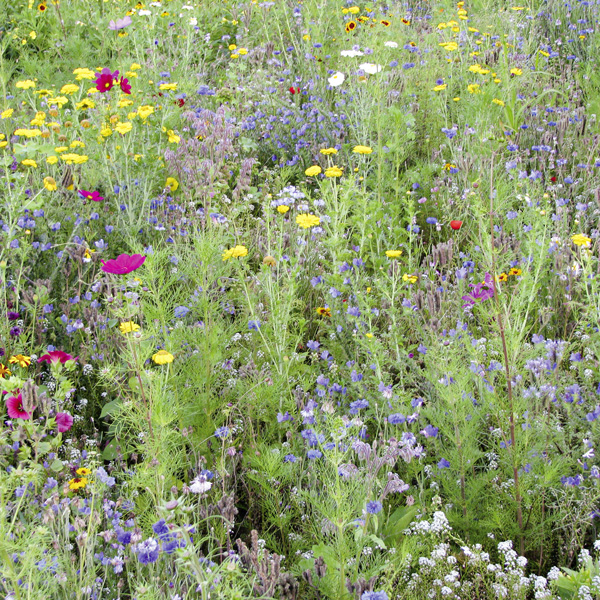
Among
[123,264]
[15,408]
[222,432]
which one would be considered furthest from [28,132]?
[222,432]

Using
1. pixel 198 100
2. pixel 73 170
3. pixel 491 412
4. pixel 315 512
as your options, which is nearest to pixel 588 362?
pixel 491 412

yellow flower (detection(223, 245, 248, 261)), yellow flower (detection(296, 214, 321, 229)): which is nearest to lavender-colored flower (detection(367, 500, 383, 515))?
yellow flower (detection(223, 245, 248, 261))

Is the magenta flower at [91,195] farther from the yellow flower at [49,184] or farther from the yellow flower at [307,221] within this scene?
the yellow flower at [307,221]

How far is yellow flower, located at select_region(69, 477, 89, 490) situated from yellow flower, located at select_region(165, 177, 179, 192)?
190 centimetres

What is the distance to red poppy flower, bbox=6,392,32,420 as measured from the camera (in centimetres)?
193

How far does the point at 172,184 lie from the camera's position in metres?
3.51

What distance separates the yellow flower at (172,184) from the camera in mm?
3472

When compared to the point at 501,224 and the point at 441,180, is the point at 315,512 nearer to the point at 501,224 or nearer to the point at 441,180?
the point at 501,224

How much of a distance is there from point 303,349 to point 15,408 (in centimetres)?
127

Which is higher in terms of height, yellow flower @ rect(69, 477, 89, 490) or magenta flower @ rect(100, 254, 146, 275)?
magenta flower @ rect(100, 254, 146, 275)

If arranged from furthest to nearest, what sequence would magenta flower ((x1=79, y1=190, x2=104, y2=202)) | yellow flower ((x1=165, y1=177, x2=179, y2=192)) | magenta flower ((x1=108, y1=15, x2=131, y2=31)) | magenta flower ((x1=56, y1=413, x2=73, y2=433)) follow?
magenta flower ((x1=108, y1=15, x2=131, y2=31)) → yellow flower ((x1=165, y1=177, x2=179, y2=192)) → magenta flower ((x1=79, y1=190, x2=104, y2=202)) → magenta flower ((x1=56, y1=413, x2=73, y2=433))

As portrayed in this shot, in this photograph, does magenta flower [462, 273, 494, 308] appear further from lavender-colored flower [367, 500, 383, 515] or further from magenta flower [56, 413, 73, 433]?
magenta flower [56, 413, 73, 433]

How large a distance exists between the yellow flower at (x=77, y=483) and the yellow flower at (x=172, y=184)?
1903 mm

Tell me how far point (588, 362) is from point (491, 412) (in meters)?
0.56
